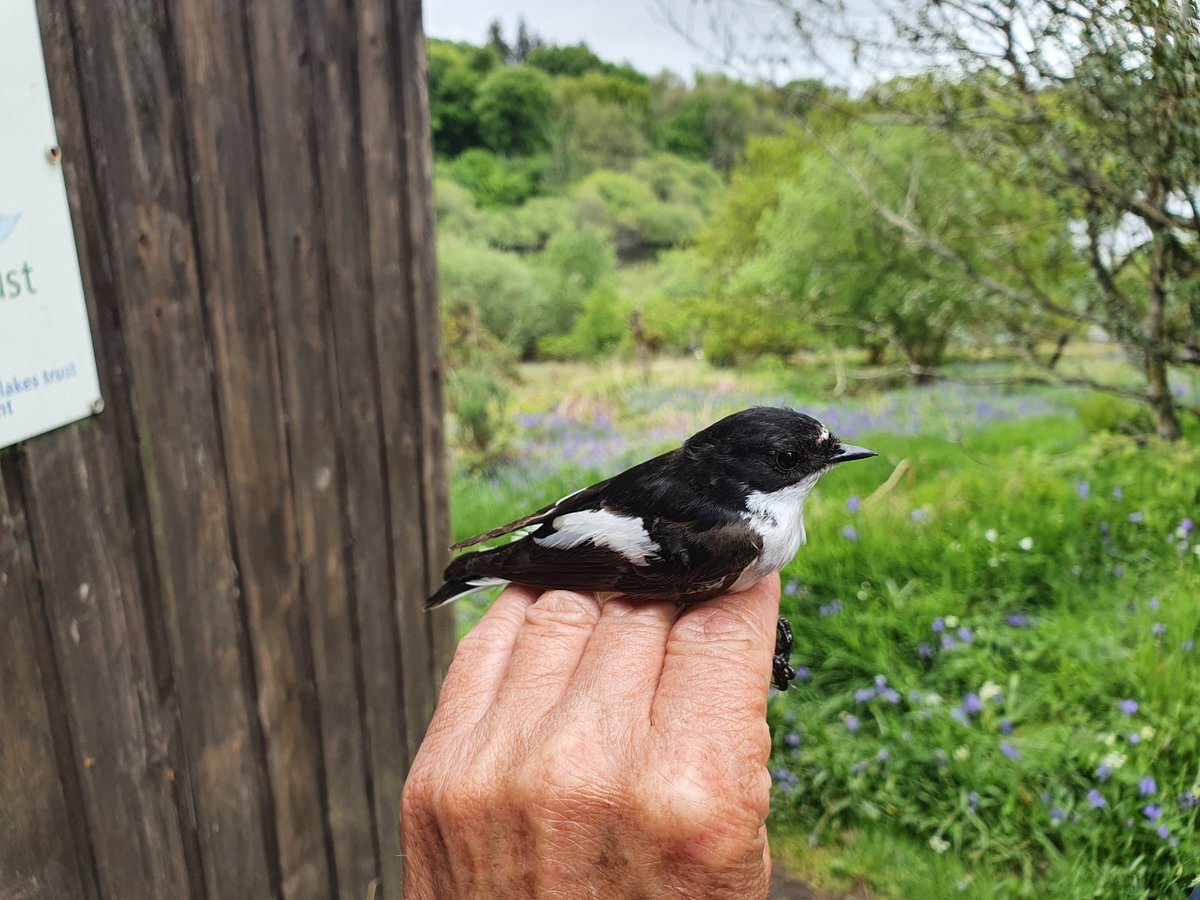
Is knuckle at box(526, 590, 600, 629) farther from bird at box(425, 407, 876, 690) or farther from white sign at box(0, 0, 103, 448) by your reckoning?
white sign at box(0, 0, 103, 448)

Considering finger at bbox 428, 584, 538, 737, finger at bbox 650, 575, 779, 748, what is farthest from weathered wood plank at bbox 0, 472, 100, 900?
→ finger at bbox 650, 575, 779, 748

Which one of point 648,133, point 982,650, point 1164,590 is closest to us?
point 1164,590

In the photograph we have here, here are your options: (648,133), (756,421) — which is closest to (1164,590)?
(756,421)

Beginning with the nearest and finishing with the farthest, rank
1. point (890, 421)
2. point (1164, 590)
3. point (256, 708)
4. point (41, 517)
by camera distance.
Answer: point (41, 517) < point (256, 708) < point (1164, 590) < point (890, 421)

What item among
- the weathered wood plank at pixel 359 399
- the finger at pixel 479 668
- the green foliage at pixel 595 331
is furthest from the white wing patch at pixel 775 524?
the green foliage at pixel 595 331

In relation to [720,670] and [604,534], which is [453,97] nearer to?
[604,534]

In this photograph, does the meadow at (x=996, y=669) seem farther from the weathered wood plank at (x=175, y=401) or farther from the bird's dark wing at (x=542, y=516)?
the weathered wood plank at (x=175, y=401)

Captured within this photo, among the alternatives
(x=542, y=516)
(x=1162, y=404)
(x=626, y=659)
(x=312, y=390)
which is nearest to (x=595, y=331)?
(x=1162, y=404)

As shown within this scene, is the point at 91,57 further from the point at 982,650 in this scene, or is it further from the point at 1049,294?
the point at 1049,294
